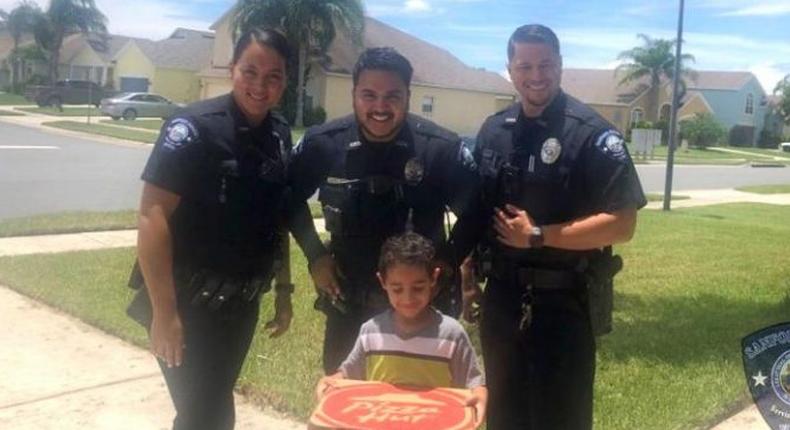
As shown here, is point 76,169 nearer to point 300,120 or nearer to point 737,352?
point 737,352

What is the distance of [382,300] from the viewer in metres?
2.90

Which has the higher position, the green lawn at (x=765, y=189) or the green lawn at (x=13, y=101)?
the green lawn at (x=13, y=101)

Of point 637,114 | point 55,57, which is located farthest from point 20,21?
point 637,114

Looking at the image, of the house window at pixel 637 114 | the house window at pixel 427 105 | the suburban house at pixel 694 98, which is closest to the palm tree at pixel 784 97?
the suburban house at pixel 694 98

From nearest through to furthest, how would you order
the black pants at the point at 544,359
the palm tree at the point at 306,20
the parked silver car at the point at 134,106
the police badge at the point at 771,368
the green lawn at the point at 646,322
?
the black pants at the point at 544,359 → the police badge at the point at 771,368 → the green lawn at the point at 646,322 → the palm tree at the point at 306,20 → the parked silver car at the point at 134,106

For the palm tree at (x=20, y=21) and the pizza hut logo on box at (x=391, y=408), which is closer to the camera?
the pizza hut logo on box at (x=391, y=408)

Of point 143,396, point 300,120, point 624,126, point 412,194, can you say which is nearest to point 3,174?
point 143,396

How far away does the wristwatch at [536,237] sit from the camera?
2.82 metres

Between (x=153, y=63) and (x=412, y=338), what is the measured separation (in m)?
53.2

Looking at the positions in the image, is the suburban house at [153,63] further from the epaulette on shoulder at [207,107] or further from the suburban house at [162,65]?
the epaulette on shoulder at [207,107]

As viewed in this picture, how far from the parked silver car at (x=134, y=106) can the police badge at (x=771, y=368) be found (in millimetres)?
38771

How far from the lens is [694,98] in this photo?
67250 mm

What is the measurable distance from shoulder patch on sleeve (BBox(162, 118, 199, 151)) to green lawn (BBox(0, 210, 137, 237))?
281 inches

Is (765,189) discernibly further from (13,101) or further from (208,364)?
(13,101)
